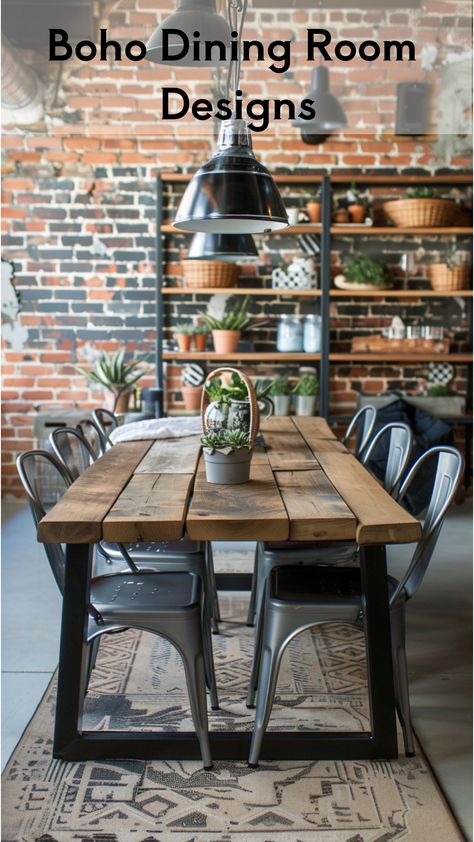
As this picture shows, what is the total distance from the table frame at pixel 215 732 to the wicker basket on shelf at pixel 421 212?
3.79m

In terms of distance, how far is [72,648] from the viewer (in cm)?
232

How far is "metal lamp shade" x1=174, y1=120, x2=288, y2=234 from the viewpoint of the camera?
9.09 ft

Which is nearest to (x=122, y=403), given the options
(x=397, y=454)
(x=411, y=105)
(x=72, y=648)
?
(x=397, y=454)

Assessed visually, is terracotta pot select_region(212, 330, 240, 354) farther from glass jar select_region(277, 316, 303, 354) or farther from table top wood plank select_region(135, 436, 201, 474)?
table top wood plank select_region(135, 436, 201, 474)

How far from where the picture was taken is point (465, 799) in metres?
2.19

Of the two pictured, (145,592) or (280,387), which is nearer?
(145,592)

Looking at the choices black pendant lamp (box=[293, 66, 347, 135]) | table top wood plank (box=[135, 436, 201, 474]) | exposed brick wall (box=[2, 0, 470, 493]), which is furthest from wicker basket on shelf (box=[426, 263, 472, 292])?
table top wood plank (box=[135, 436, 201, 474])

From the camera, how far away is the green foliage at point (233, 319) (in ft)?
18.7

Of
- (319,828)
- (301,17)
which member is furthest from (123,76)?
(319,828)

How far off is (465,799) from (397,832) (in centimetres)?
26

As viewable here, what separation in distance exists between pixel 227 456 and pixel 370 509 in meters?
0.52

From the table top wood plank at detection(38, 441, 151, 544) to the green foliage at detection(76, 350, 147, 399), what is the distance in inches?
97.2

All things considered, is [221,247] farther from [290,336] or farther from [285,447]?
[290,336]

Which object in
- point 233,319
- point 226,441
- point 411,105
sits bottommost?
point 226,441
